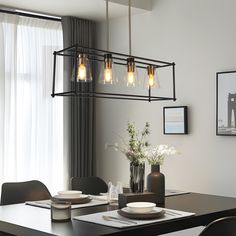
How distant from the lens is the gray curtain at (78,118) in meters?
5.25

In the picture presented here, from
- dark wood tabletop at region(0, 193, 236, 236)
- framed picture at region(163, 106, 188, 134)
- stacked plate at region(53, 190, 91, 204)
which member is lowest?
dark wood tabletop at region(0, 193, 236, 236)

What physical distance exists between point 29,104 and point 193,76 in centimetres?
164

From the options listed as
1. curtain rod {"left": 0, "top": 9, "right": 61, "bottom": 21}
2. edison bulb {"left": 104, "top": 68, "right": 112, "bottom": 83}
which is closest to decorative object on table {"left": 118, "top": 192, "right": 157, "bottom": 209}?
edison bulb {"left": 104, "top": 68, "right": 112, "bottom": 83}

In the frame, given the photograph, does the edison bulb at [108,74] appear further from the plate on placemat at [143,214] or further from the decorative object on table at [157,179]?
the plate on placemat at [143,214]

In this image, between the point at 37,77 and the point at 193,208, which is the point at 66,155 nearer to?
the point at 37,77

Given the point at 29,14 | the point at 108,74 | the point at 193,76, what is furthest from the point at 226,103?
the point at 29,14

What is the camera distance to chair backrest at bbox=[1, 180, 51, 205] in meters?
3.92

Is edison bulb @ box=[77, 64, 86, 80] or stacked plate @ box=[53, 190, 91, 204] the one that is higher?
edison bulb @ box=[77, 64, 86, 80]

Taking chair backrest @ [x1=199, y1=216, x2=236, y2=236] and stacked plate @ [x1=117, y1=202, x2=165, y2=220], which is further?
stacked plate @ [x1=117, y1=202, x2=165, y2=220]

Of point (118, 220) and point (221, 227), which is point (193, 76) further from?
point (221, 227)

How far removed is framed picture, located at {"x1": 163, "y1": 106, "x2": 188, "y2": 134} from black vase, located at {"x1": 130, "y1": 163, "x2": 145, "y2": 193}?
135cm

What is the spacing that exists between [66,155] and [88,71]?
7.09 feet

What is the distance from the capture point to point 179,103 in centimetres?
473

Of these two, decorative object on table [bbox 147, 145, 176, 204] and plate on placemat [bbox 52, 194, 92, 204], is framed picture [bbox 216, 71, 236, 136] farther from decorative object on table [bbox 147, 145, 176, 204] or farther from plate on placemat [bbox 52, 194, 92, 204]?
plate on placemat [bbox 52, 194, 92, 204]
